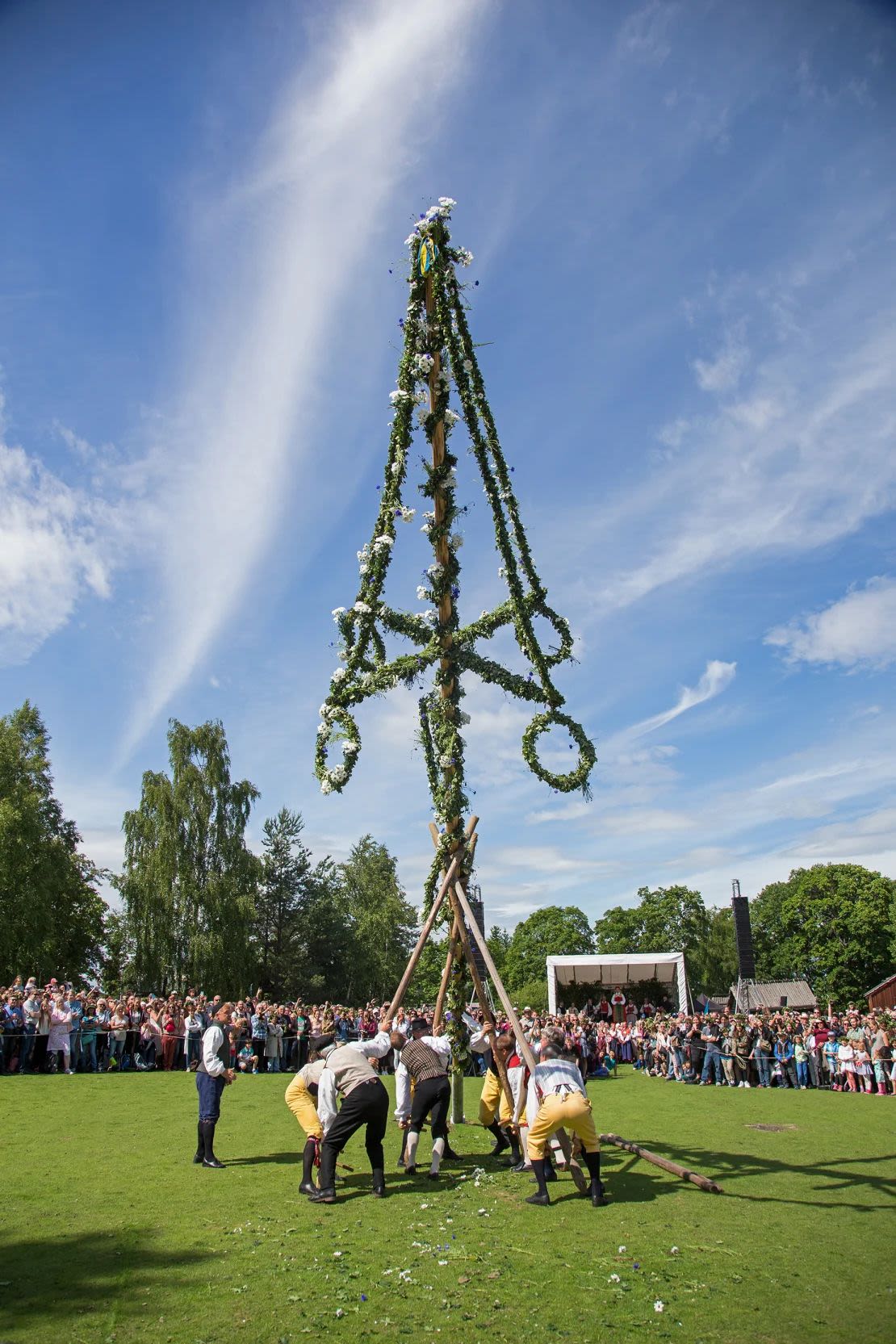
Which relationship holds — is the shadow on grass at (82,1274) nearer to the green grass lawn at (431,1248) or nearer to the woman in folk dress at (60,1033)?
the green grass lawn at (431,1248)

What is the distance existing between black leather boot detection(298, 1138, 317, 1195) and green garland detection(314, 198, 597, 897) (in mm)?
3313

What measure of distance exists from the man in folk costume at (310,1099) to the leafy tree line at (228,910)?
16.3m

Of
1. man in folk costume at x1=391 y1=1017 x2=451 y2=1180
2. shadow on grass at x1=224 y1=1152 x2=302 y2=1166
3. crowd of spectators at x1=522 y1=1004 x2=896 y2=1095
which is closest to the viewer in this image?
man in folk costume at x1=391 y1=1017 x2=451 y2=1180

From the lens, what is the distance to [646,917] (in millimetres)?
69062

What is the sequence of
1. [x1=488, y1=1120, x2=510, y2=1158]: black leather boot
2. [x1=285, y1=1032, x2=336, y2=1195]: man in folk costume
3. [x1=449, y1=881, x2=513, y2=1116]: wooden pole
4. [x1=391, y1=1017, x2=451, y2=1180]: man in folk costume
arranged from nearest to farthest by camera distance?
[x1=285, y1=1032, x2=336, y2=1195]: man in folk costume → [x1=391, y1=1017, x2=451, y2=1180]: man in folk costume → [x1=488, y1=1120, x2=510, y2=1158]: black leather boot → [x1=449, y1=881, x2=513, y2=1116]: wooden pole

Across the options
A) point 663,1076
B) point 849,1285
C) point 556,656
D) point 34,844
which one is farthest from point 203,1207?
point 34,844

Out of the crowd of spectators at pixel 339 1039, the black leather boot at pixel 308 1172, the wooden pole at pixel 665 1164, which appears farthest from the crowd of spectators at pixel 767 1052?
the black leather boot at pixel 308 1172

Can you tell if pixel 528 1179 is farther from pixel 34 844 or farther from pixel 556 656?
pixel 34 844

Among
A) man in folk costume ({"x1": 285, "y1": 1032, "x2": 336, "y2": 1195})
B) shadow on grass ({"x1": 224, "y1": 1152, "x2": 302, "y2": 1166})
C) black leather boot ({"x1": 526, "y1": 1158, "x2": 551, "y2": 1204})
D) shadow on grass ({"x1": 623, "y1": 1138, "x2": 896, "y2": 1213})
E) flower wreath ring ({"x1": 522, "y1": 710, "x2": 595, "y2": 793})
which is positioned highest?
flower wreath ring ({"x1": 522, "y1": 710, "x2": 595, "y2": 793})

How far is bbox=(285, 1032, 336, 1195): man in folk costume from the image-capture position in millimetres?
8758

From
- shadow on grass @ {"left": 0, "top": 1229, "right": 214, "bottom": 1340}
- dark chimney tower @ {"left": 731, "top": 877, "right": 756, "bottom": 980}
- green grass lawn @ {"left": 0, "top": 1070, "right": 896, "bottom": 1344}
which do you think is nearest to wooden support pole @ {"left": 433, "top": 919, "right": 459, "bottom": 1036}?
green grass lawn @ {"left": 0, "top": 1070, "right": 896, "bottom": 1344}

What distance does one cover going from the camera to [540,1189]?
26.2ft

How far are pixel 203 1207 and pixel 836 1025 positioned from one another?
2142 centimetres

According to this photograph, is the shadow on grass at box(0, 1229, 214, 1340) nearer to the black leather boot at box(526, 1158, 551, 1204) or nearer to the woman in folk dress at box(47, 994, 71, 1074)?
the black leather boot at box(526, 1158, 551, 1204)
